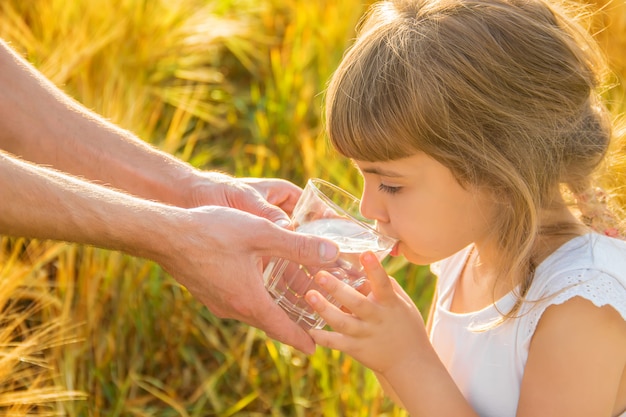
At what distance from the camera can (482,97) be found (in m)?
1.92

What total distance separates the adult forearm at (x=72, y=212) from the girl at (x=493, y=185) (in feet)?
1.31

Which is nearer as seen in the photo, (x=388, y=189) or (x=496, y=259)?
(x=388, y=189)

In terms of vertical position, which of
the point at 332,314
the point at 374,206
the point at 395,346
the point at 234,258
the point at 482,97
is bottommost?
the point at 395,346

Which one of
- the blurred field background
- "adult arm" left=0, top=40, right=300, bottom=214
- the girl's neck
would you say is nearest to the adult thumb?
the girl's neck

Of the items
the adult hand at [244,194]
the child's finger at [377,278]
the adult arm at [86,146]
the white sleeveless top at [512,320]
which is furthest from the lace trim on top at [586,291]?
the adult arm at [86,146]

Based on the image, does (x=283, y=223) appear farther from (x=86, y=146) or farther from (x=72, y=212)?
(x=86, y=146)

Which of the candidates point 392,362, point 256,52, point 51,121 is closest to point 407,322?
point 392,362

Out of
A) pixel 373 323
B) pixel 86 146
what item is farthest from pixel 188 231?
pixel 86 146

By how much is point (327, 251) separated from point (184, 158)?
1.77 m

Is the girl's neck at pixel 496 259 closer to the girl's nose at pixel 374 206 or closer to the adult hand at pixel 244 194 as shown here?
the girl's nose at pixel 374 206

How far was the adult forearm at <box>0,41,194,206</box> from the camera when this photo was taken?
8.25ft

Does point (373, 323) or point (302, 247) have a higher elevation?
point (302, 247)

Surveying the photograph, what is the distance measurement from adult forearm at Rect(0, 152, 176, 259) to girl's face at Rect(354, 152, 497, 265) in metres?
0.46

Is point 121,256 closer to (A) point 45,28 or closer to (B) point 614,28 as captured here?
(A) point 45,28
